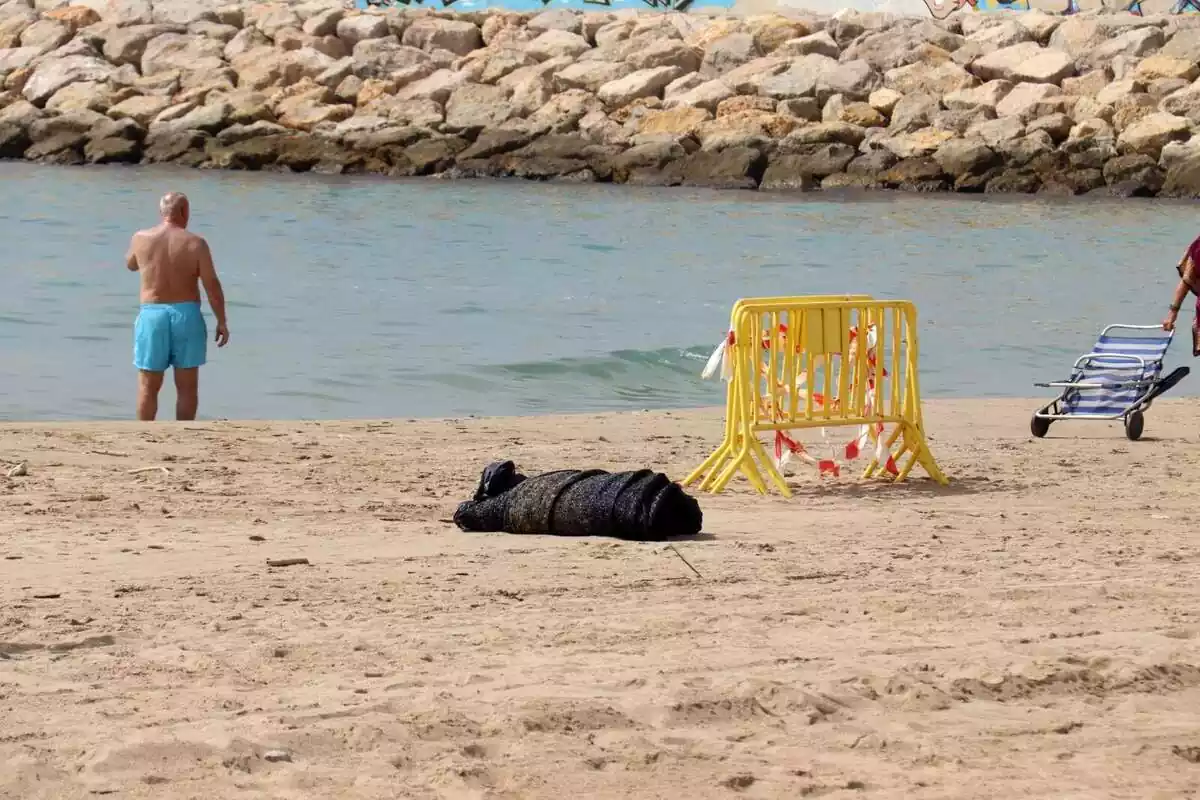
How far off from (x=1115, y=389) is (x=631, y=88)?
27982mm

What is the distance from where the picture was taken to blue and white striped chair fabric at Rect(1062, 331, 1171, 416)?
10766 mm

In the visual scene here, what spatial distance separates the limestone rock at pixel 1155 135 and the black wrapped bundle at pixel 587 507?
98.1 ft

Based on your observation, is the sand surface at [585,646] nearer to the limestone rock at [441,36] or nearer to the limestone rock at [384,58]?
the limestone rock at [384,58]

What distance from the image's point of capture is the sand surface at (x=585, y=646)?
13.5 feet

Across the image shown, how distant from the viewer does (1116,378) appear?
10.9 meters

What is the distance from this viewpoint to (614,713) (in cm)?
449

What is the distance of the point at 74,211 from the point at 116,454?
21.8m

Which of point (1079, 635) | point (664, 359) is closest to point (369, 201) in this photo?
point (664, 359)

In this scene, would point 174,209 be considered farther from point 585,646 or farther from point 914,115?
point 914,115

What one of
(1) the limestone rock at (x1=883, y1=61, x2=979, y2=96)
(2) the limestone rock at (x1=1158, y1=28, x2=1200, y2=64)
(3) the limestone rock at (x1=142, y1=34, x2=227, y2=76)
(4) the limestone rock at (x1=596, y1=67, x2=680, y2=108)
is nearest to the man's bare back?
(4) the limestone rock at (x1=596, y1=67, x2=680, y2=108)

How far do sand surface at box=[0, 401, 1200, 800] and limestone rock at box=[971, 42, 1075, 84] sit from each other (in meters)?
30.7

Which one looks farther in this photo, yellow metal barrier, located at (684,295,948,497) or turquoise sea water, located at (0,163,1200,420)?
turquoise sea water, located at (0,163,1200,420)

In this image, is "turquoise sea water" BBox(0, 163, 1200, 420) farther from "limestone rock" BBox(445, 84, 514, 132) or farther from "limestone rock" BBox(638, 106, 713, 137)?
"limestone rock" BBox(445, 84, 514, 132)

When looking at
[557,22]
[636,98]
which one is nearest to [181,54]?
[557,22]
